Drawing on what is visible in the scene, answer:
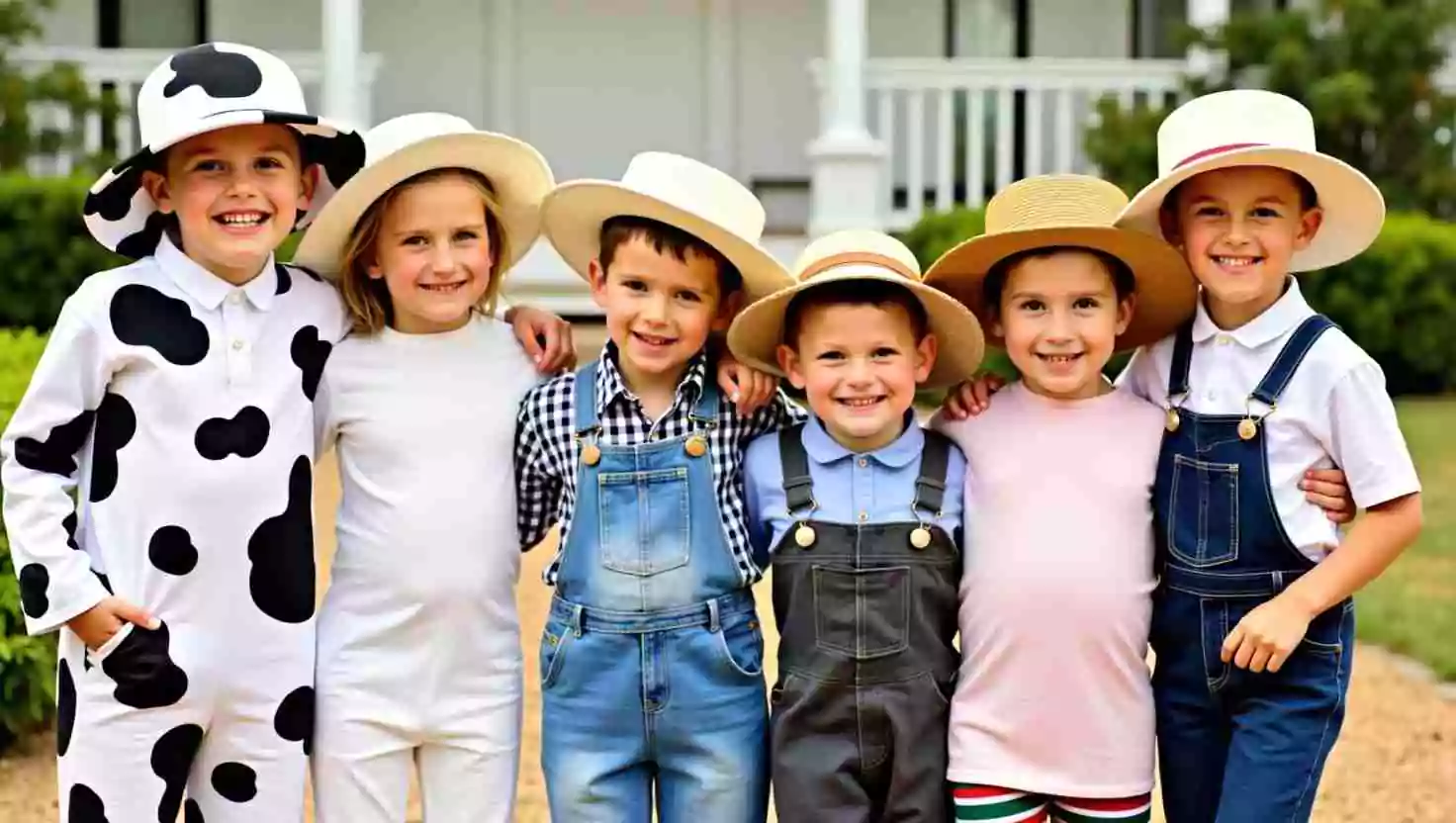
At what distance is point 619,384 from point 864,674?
706 millimetres

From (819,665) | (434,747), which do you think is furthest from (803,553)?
(434,747)

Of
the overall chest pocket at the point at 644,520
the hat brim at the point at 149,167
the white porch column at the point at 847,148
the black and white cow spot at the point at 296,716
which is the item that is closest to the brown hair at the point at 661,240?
the overall chest pocket at the point at 644,520

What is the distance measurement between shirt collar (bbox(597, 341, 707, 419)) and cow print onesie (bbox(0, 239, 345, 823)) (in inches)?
22.6

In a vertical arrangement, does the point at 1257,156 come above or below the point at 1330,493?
above

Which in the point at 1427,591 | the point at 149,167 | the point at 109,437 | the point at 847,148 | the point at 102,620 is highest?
the point at 847,148

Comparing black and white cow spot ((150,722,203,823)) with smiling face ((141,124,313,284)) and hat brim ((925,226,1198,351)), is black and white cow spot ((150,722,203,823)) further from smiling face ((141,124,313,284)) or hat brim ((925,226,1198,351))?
hat brim ((925,226,1198,351))

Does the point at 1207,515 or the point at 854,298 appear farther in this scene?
the point at 854,298

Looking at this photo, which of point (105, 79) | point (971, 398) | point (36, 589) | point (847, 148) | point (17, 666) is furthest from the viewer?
point (105, 79)

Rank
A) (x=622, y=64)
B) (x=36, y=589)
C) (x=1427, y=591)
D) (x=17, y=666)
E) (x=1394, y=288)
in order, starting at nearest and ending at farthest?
(x=36, y=589), (x=17, y=666), (x=1427, y=591), (x=1394, y=288), (x=622, y=64)

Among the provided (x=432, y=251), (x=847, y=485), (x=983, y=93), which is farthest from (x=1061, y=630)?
(x=983, y=93)

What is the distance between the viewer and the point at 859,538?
306 cm

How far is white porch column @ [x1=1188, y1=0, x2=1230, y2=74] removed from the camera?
39.7 ft

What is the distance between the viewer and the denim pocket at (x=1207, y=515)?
3.02m

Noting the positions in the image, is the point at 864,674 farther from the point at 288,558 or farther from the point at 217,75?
the point at 217,75
